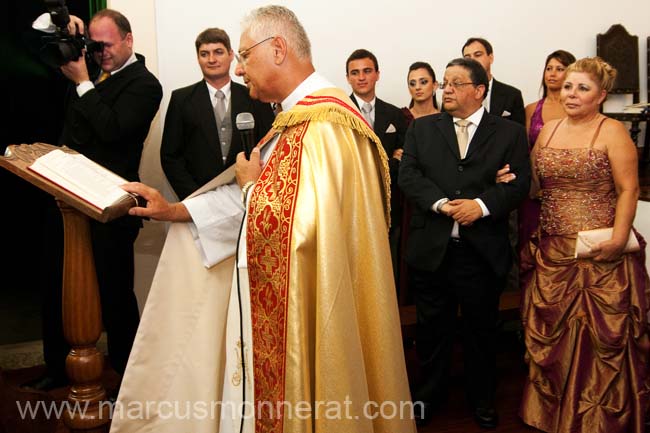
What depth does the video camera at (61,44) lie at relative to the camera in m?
2.79

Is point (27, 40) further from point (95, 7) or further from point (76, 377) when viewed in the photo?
point (76, 377)

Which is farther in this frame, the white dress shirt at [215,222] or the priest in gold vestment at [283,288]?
the white dress shirt at [215,222]

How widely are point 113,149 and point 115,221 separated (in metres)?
0.36

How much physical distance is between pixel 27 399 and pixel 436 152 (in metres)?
2.11

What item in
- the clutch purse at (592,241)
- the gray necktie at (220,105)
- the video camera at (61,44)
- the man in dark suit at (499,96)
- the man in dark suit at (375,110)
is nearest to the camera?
the video camera at (61,44)

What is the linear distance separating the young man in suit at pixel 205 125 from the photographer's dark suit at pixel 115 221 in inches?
13.8

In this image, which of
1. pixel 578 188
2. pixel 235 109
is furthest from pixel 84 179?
pixel 578 188

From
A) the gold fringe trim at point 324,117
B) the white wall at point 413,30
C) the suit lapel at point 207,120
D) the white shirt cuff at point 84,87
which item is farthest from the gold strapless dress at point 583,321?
the white wall at point 413,30

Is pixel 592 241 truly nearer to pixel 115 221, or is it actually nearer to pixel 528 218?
pixel 528 218

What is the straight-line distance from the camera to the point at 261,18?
2.19m

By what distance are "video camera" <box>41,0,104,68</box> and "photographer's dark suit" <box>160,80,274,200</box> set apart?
2.67 ft

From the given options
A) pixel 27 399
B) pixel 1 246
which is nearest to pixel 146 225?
pixel 1 246

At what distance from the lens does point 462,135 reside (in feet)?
10.9

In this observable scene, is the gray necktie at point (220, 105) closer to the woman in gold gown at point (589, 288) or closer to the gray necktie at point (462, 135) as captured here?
the gray necktie at point (462, 135)
